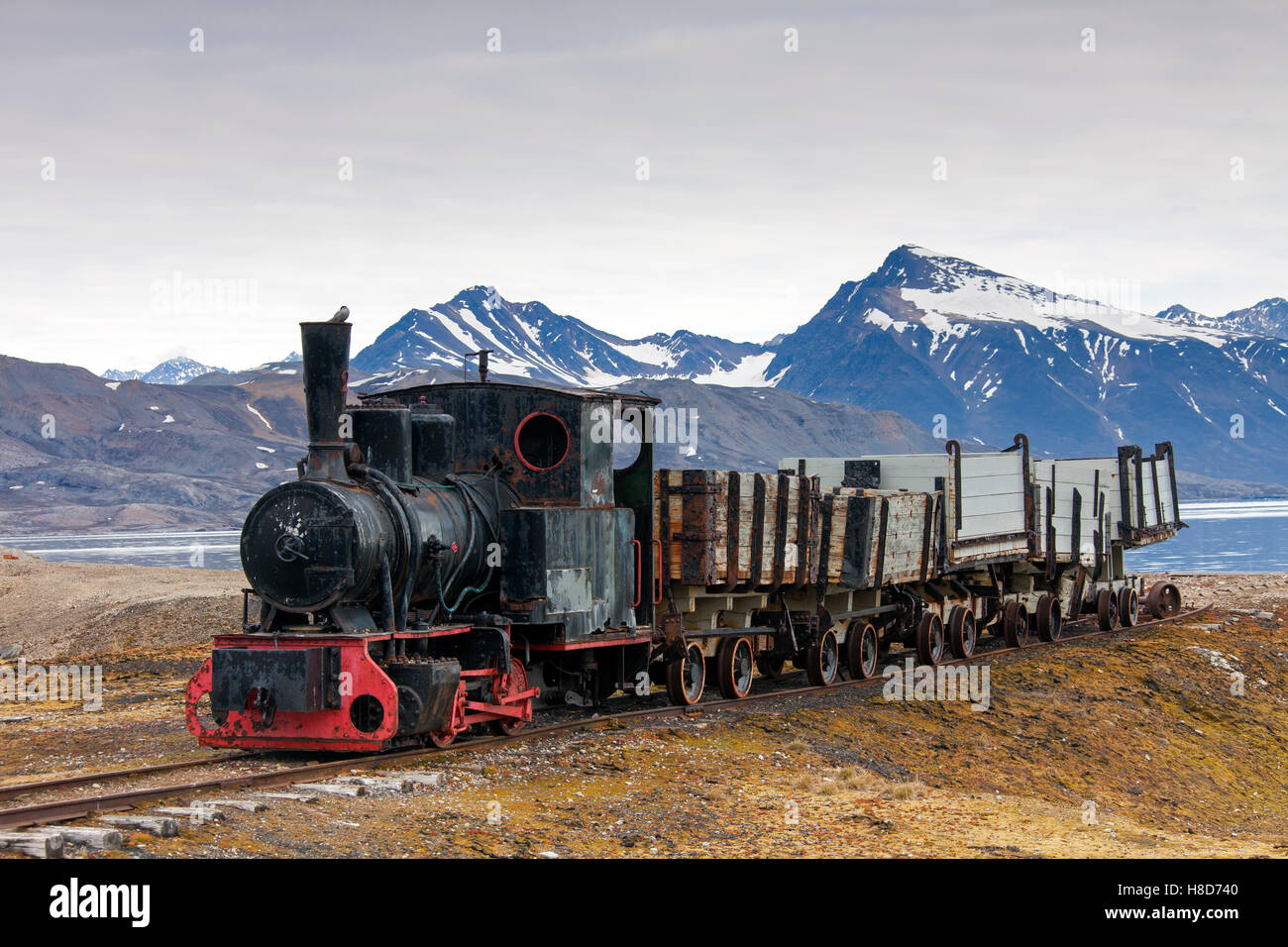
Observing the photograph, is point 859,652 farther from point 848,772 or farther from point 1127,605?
point 1127,605

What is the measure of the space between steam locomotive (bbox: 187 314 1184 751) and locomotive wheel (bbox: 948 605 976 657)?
1.94 m

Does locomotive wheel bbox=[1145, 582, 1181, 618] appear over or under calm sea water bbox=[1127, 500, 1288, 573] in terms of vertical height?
over

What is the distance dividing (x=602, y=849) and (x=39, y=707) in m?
11.1

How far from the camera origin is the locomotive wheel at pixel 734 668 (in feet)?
56.4

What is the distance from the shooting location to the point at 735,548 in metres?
16.5

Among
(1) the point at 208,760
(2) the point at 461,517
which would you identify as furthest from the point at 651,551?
(1) the point at 208,760

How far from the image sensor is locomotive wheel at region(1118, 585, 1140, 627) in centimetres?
2884

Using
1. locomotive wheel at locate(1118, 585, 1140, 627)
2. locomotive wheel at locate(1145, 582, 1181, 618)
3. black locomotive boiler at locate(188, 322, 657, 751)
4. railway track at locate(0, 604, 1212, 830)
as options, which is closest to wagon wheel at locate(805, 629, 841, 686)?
railway track at locate(0, 604, 1212, 830)

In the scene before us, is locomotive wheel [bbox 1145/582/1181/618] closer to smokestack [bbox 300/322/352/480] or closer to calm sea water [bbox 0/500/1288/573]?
smokestack [bbox 300/322/352/480]

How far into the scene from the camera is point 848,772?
13539mm

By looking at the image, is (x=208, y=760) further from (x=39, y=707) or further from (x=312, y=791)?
(x=39, y=707)

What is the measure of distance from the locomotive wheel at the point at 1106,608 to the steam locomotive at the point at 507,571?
28.9 ft

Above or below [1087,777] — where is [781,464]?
above
